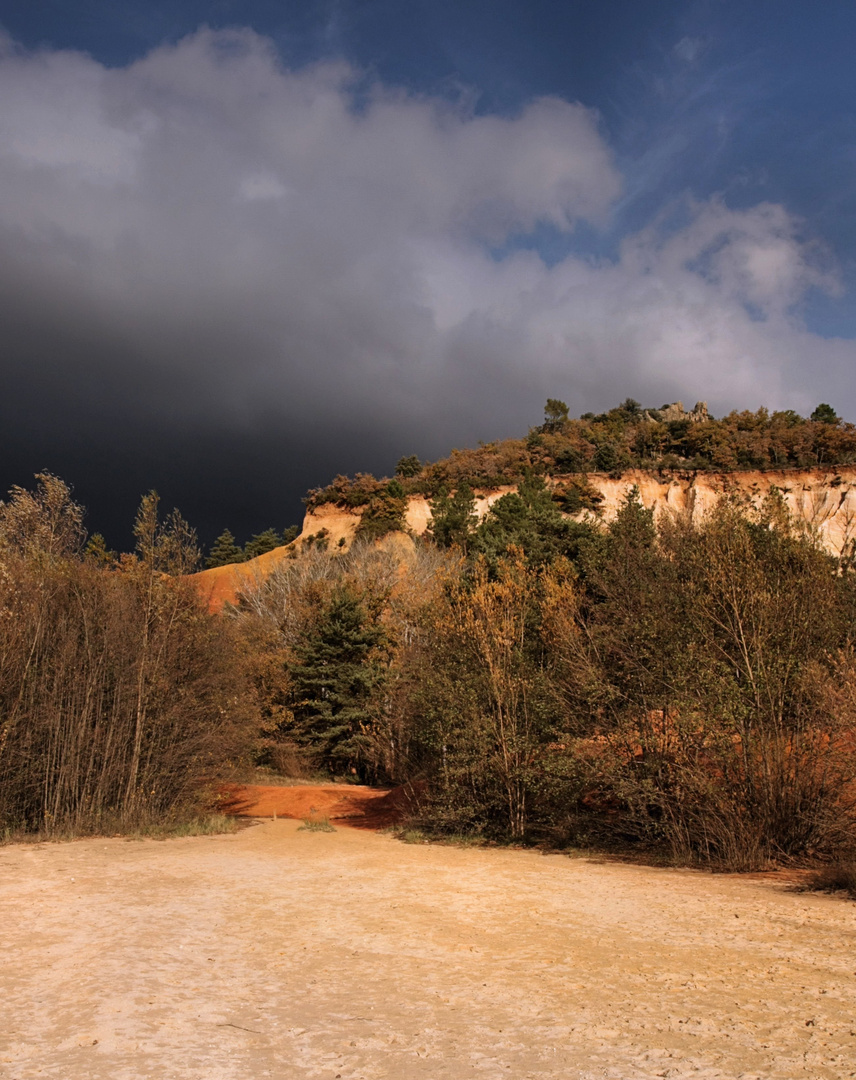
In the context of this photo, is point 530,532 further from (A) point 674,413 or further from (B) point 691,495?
(A) point 674,413

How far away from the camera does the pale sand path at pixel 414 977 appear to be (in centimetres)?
458

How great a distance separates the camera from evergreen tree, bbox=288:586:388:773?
101ft

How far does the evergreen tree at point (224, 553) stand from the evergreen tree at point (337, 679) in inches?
2234

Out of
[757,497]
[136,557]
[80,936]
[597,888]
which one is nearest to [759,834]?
[597,888]

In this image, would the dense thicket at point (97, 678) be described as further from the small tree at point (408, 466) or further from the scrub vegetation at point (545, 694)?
the small tree at point (408, 466)

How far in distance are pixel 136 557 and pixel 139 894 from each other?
9597mm

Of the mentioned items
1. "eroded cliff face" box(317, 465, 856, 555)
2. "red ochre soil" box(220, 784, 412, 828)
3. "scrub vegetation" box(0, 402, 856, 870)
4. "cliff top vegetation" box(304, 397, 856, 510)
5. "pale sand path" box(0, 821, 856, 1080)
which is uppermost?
"cliff top vegetation" box(304, 397, 856, 510)

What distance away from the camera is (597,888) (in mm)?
11227

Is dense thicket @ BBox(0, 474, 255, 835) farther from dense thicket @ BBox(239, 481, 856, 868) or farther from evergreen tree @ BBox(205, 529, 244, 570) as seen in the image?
evergreen tree @ BBox(205, 529, 244, 570)

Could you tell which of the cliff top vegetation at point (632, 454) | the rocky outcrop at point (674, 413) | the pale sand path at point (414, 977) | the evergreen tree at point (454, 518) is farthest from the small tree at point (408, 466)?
the pale sand path at point (414, 977)

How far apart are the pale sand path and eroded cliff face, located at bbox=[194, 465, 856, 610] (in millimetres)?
43947

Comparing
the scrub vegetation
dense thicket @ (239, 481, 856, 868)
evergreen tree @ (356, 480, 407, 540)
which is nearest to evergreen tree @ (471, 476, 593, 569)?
dense thicket @ (239, 481, 856, 868)

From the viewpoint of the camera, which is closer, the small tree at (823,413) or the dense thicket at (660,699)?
the dense thicket at (660,699)

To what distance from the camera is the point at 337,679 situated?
102ft
